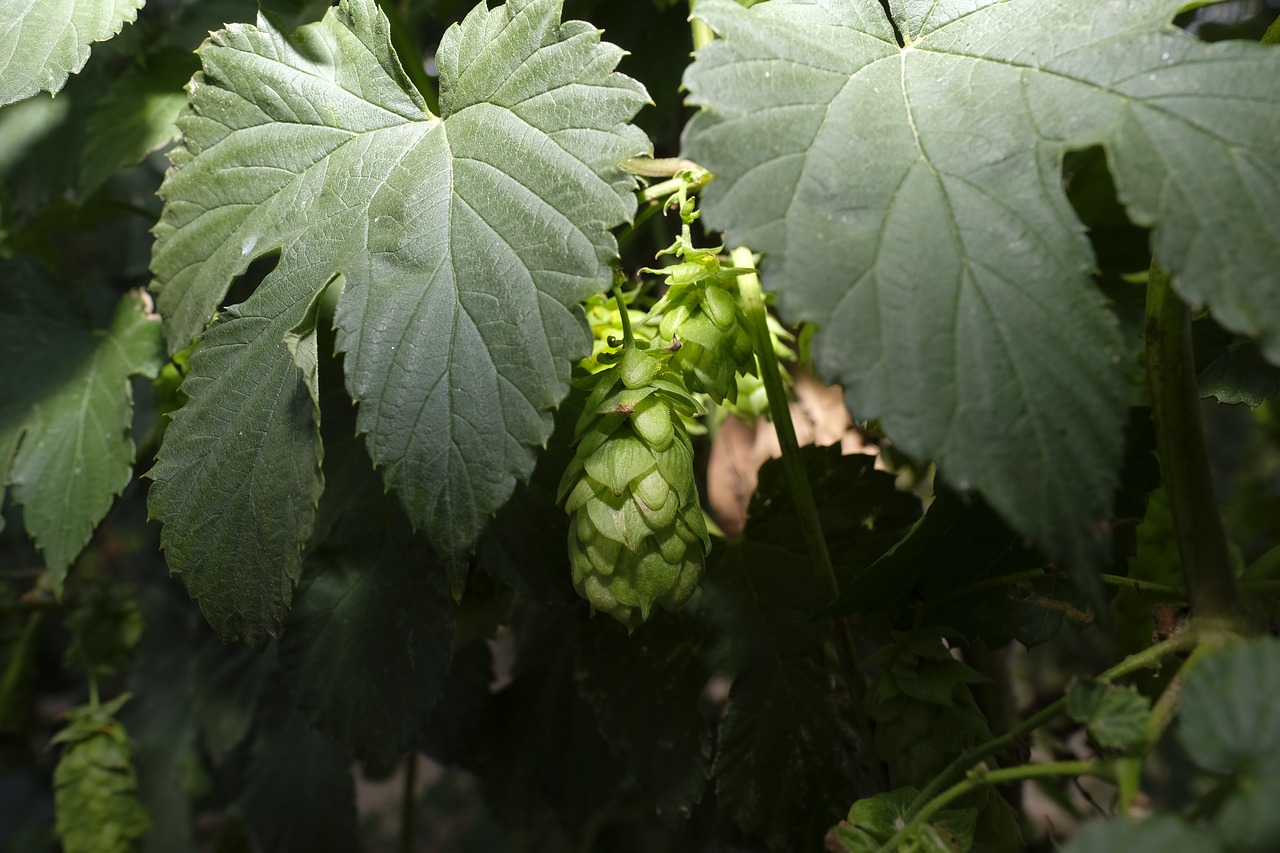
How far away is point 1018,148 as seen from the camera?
0.54m

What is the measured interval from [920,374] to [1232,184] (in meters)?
0.20

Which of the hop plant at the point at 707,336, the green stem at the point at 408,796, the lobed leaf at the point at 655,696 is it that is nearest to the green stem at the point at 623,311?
the hop plant at the point at 707,336

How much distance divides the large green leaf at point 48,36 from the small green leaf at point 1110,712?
865 mm

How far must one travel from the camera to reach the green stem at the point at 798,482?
669 mm

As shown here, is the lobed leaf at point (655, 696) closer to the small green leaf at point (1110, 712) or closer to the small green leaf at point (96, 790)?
the small green leaf at point (1110, 712)

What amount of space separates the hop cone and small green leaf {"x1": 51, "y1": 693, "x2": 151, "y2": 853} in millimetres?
818

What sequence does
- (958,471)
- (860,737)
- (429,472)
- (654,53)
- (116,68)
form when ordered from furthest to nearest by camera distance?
(116,68), (654,53), (860,737), (429,472), (958,471)

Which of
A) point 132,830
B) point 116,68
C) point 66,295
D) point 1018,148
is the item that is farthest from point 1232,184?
point 116,68

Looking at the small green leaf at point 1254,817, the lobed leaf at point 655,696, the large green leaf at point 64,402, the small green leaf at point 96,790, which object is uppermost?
the small green leaf at point 1254,817

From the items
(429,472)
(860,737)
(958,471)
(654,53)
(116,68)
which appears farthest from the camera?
(116,68)

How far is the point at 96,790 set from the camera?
109 cm

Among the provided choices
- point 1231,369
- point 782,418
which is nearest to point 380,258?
point 782,418

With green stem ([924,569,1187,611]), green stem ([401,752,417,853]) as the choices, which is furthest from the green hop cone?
green stem ([401,752,417,853])

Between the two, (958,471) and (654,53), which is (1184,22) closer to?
(654,53)
